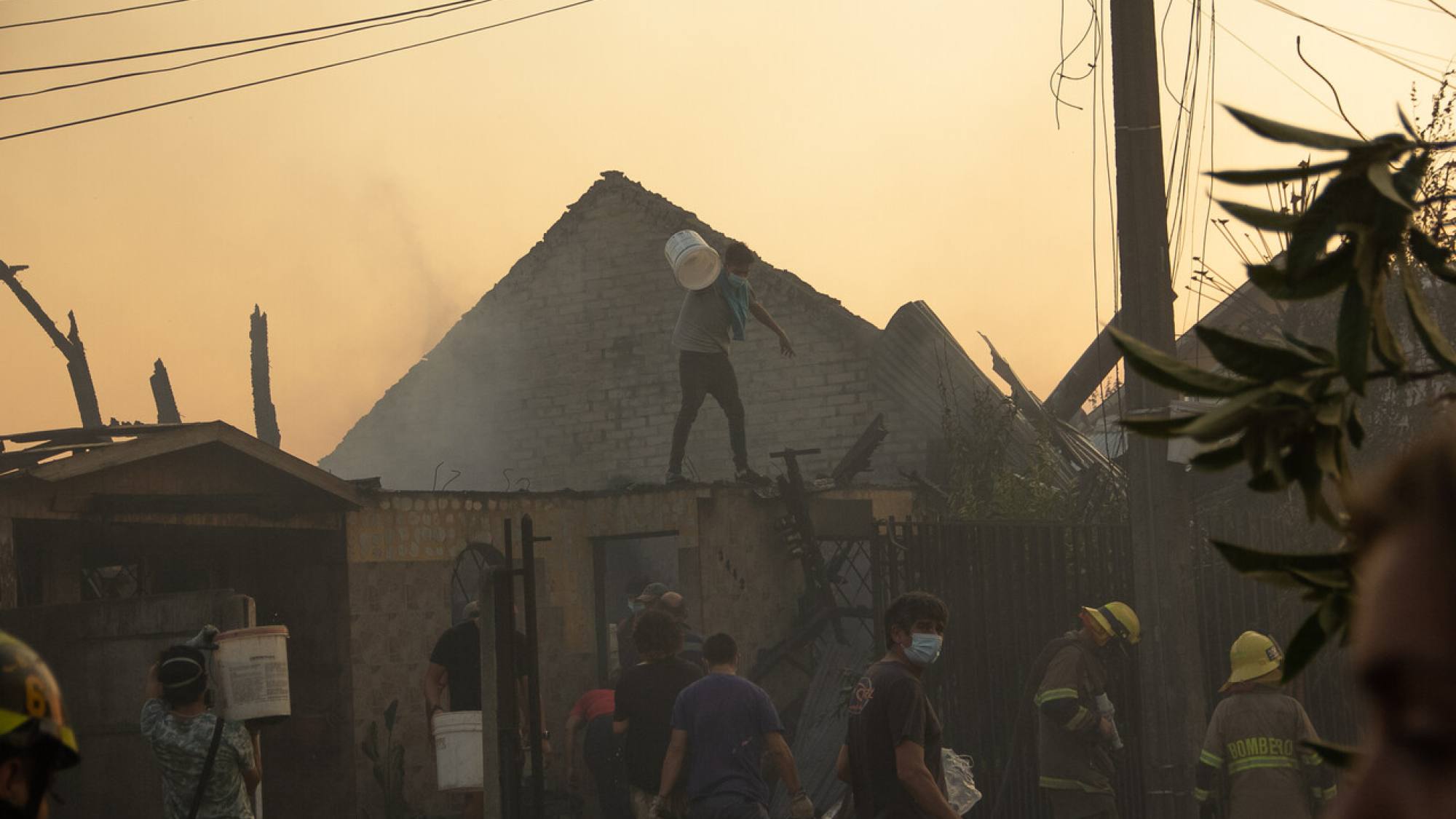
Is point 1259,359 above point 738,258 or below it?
below

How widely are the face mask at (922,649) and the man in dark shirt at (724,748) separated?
29.5 inches

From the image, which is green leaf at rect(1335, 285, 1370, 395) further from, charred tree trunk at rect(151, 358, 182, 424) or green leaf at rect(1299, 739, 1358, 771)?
charred tree trunk at rect(151, 358, 182, 424)

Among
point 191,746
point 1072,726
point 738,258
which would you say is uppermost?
point 738,258

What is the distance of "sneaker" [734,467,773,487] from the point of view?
45.6 ft

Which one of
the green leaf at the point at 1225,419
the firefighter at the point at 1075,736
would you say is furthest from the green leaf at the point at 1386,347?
the firefighter at the point at 1075,736

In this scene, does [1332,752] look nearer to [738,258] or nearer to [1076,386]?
Answer: [738,258]

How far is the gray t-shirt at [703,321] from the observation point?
547 inches

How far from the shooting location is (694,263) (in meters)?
13.8

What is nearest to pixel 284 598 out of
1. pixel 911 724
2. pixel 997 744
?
pixel 997 744

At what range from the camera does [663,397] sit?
21.8 metres

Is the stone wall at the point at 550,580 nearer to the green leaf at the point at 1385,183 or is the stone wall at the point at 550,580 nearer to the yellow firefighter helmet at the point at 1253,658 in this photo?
the yellow firefighter helmet at the point at 1253,658

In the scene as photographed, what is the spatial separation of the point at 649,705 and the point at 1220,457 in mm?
7257

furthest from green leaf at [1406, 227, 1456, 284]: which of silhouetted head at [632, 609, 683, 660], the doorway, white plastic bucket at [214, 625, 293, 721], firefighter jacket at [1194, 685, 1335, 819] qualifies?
the doorway

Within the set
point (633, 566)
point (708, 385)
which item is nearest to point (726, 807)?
point (708, 385)
